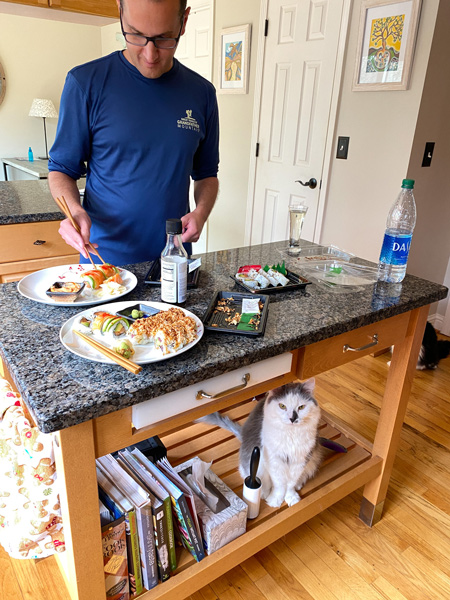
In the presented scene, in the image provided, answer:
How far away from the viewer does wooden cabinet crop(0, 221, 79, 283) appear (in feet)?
6.59

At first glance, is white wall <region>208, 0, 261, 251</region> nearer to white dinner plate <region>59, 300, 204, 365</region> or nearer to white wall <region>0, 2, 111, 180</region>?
white wall <region>0, 2, 111, 180</region>

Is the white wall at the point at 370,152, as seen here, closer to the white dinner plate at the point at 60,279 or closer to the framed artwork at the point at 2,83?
the white dinner plate at the point at 60,279

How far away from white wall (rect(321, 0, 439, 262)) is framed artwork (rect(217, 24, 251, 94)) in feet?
3.18

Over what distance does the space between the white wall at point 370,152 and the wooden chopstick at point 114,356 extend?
7.51ft

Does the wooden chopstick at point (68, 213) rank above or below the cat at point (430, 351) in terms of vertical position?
above

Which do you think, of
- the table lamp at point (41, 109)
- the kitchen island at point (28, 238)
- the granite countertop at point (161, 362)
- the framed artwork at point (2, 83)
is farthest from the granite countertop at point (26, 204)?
the framed artwork at point (2, 83)

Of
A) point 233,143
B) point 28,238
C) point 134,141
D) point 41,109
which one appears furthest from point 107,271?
point 41,109

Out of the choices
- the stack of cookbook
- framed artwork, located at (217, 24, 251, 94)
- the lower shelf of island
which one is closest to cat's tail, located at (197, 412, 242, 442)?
the lower shelf of island

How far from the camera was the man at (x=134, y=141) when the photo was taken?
1.41 m

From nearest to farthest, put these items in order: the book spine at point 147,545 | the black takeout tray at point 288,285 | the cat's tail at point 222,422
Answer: the book spine at point 147,545 → the black takeout tray at point 288,285 → the cat's tail at point 222,422

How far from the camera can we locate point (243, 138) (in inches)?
142

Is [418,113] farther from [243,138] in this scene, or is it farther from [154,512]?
[154,512]

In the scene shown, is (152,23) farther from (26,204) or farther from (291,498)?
(291,498)

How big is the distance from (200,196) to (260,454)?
101cm
